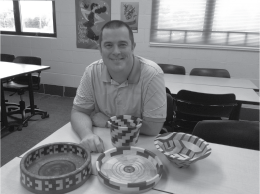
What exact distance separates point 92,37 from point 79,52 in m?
0.37

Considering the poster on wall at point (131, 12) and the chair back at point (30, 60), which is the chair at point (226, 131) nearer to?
the poster on wall at point (131, 12)

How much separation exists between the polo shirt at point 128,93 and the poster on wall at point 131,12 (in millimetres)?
2320

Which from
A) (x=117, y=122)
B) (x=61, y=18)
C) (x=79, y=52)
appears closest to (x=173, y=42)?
(x=79, y=52)

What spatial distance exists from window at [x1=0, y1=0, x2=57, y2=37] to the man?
3091mm

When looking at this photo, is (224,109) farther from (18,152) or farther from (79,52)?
(79,52)

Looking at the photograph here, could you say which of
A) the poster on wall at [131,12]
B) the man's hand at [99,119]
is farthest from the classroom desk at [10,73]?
the man's hand at [99,119]

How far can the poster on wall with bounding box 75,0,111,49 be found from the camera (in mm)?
3622

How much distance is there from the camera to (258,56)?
320cm

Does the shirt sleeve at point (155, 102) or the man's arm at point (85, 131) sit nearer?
the man's arm at point (85, 131)

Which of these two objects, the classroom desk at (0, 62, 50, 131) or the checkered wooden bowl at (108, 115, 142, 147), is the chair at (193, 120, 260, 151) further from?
the classroom desk at (0, 62, 50, 131)

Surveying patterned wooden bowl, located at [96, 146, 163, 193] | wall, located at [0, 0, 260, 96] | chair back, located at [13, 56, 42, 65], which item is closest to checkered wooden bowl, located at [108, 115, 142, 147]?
patterned wooden bowl, located at [96, 146, 163, 193]

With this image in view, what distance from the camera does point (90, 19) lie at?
3719mm

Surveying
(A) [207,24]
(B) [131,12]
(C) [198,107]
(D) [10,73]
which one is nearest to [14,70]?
(D) [10,73]

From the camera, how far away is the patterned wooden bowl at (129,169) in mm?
779
